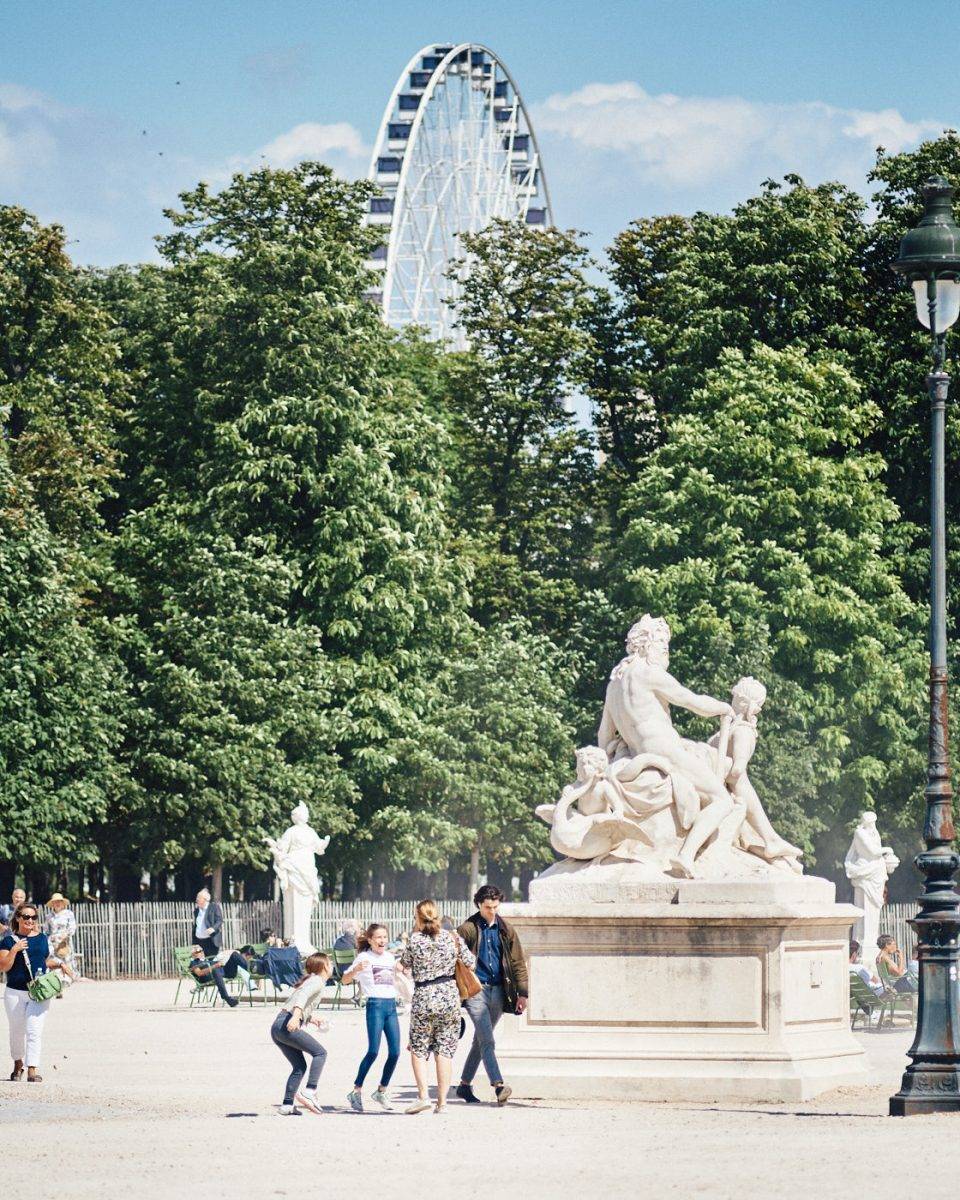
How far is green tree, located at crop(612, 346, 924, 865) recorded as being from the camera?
48312 mm

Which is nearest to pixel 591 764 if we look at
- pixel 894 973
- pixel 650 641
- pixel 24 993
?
pixel 650 641

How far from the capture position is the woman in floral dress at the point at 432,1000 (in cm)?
1858

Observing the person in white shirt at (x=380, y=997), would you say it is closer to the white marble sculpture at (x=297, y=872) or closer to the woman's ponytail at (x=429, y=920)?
the woman's ponytail at (x=429, y=920)

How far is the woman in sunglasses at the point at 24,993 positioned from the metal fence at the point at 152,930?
22.7 m

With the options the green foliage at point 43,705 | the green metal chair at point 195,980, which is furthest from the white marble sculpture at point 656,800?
the green foliage at point 43,705

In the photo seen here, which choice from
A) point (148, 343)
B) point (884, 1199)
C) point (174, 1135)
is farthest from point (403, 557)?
point (884, 1199)

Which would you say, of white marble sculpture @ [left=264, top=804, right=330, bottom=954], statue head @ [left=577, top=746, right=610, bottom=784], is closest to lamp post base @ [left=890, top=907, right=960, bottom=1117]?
statue head @ [left=577, top=746, right=610, bottom=784]

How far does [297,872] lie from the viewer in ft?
135

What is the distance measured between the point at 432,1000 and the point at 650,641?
14.8ft

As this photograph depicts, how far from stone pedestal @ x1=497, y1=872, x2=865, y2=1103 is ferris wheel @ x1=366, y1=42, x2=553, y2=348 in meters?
50.3

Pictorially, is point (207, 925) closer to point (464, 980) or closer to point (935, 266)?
point (464, 980)

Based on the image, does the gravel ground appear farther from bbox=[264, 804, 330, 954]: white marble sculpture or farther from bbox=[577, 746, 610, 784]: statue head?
bbox=[264, 804, 330, 954]: white marble sculpture

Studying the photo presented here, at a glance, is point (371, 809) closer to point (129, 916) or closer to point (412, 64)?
point (129, 916)

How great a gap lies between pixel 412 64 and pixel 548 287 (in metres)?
16.7
